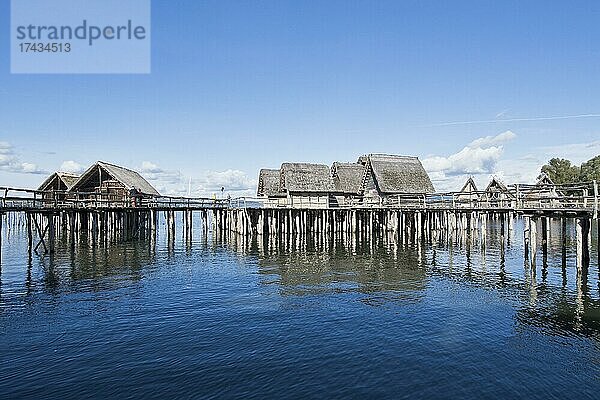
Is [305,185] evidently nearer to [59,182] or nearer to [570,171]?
[59,182]

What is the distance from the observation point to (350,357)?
10.7 metres

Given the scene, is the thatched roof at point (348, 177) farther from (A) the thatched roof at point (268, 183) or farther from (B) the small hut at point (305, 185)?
(A) the thatched roof at point (268, 183)

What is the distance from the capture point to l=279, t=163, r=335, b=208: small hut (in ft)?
138

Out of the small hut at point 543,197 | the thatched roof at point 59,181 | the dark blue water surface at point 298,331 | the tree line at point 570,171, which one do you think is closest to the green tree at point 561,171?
the tree line at point 570,171

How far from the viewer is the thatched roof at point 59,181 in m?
41.2

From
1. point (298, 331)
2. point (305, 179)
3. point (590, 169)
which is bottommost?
point (298, 331)

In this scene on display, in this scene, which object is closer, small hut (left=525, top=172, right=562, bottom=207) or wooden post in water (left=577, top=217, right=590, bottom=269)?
wooden post in water (left=577, top=217, right=590, bottom=269)

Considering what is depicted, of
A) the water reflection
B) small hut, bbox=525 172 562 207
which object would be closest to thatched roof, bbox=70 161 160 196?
the water reflection

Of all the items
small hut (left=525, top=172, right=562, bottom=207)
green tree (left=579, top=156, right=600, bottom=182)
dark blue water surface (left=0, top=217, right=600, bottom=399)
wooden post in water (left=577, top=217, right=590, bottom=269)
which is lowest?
dark blue water surface (left=0, top=217, right=600, bottom=399)

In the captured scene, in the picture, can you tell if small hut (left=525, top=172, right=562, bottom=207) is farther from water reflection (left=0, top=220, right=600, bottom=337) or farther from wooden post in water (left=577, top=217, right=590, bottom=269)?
water reflection (left=0, top=220, right=600, bottom=337)

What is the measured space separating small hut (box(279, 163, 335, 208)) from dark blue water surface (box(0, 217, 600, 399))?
18.9 meters

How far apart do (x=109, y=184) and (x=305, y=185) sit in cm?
1606

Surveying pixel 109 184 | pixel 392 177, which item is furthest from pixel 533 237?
pixel 109 184

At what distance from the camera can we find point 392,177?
44000 millimetres
